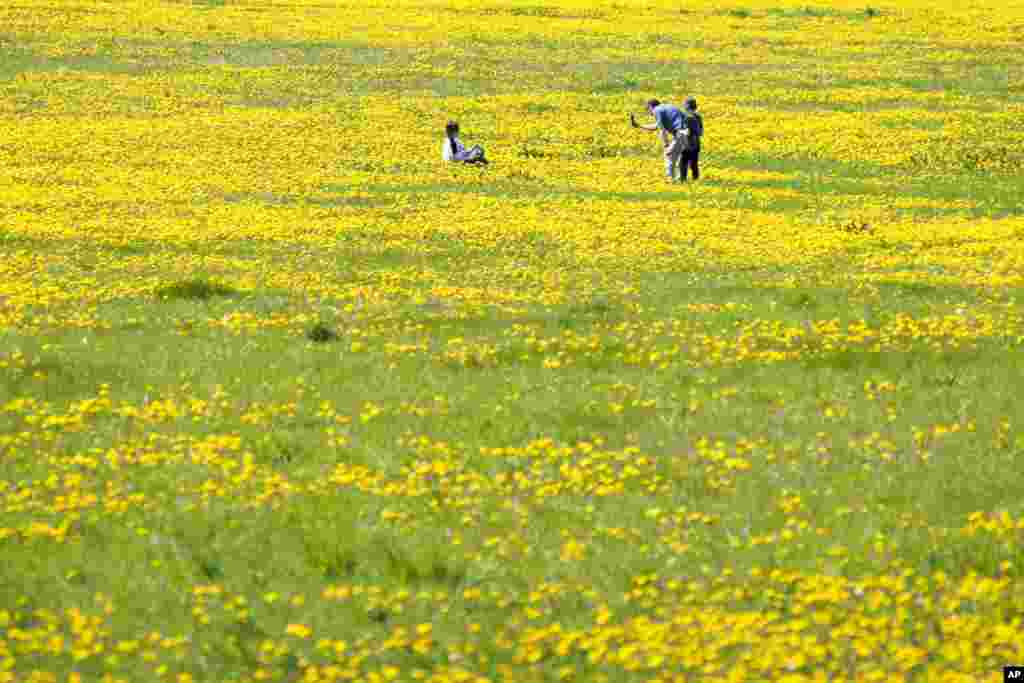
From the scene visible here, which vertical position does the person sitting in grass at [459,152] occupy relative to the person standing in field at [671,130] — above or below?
below

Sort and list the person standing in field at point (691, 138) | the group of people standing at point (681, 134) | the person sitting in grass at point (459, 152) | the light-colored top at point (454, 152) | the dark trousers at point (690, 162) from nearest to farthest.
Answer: the person standing in field at point (691, 138)
the group of people standing at point (681, 134)
the dark trousers at point (690, 162)
the person sitting in grass at point (459, 152)
the light-colored top at point (454, 152)

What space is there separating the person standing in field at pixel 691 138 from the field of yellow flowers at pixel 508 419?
706 millimetres

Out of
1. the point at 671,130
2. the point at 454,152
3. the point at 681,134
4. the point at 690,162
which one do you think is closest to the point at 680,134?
the point at 681,134

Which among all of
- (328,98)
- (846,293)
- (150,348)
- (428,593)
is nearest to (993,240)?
(846,293)

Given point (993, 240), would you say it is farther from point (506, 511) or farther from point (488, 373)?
point (506, 511)

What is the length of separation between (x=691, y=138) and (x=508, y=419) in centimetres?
1878

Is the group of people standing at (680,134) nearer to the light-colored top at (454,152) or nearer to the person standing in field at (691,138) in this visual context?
the person standing in field at (691,138)

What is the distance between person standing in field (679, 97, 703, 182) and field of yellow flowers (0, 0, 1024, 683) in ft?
2.32

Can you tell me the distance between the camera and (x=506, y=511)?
11.2 metres

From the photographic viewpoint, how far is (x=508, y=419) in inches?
527

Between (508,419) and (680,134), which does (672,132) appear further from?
(508,419)

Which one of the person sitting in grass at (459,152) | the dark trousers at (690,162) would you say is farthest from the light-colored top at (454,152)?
the dark trousers at (690,162)

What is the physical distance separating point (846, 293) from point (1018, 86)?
3445cm

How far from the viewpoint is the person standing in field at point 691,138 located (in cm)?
3069
